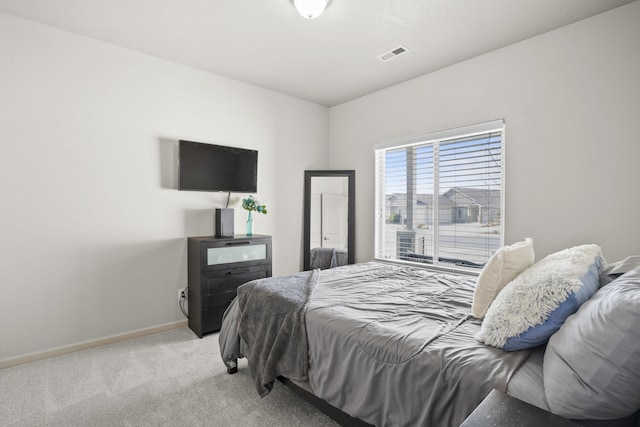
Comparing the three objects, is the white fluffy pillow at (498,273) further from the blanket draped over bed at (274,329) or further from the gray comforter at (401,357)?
the blanket draped over bed at (274,329)

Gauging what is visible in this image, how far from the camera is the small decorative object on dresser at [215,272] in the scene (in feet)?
10.2

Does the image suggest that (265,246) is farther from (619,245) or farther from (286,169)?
(619,245)

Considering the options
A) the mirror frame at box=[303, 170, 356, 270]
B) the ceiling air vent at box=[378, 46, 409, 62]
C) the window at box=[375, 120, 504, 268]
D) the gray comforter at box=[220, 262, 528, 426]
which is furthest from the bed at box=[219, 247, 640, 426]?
the ceiling air vent at box=[378, 46, 409, 62]

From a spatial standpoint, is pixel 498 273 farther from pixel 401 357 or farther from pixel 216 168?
pixel 216 168

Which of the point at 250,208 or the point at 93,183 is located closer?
the point at 93,183

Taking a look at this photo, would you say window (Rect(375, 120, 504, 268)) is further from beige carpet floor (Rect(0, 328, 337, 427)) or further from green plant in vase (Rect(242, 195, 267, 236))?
beige carpet floor (Rect(0, 328, 337, 427))

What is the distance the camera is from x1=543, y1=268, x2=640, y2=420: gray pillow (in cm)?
85

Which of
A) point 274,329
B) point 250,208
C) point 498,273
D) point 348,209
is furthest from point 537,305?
point 348,209

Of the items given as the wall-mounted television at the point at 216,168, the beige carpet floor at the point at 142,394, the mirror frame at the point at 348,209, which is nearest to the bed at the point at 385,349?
the beige carpet floor at the point at 142,394

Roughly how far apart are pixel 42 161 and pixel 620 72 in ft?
14.8

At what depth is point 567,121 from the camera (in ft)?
8.55

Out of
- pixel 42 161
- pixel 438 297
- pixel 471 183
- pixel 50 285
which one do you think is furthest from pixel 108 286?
pixel 471 183

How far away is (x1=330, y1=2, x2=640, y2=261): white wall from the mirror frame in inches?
53.6

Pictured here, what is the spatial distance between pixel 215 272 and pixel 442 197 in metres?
2.50
